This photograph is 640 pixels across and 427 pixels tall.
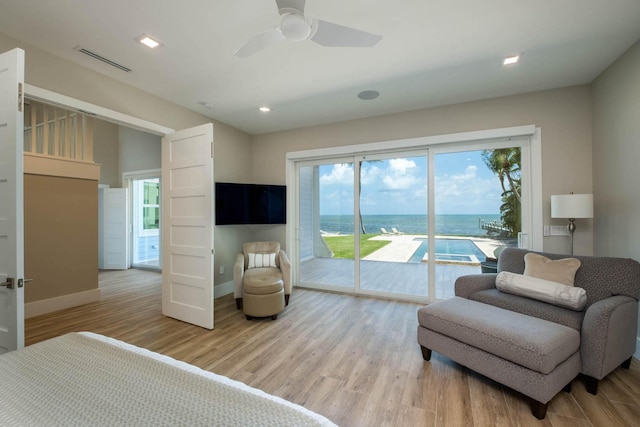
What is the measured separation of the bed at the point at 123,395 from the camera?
2.63 feet

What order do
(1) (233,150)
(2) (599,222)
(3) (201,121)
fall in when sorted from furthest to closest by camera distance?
(1) (233,150) < (3) (201,121) < (2) (599,222)

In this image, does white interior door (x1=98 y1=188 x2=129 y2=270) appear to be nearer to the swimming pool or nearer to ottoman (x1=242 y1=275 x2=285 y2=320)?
ottoman (x1=242 y1=275 x2=285 y2=320)

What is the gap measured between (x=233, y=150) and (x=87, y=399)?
4.07m

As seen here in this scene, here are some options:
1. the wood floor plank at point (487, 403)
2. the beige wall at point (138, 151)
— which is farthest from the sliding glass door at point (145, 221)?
the wood floor plank at point (487, 403)

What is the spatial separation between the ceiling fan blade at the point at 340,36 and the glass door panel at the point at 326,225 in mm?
2545

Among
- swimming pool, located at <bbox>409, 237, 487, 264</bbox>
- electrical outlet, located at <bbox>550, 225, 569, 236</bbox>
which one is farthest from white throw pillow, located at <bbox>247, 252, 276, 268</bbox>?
electrical outlet, located at <bbox>550, 225, 569, 236</bbox>

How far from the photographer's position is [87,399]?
885 millimetres

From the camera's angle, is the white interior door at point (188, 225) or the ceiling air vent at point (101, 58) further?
the white interior door at point (188, 225)

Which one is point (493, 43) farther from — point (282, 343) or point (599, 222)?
point (282, 343)

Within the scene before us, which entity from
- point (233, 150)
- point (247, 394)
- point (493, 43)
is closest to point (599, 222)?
point (493, 43)

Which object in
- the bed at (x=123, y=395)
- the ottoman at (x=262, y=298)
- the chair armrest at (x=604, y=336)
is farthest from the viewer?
the ottoman at (x=262, y=298)

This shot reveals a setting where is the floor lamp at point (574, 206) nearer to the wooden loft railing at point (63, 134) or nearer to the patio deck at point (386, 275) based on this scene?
the patio deck at point (386, 275)

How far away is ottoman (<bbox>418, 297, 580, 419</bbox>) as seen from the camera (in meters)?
1.66

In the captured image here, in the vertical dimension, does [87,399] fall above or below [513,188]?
below
